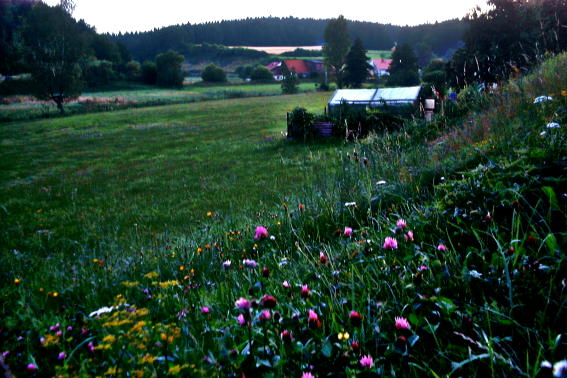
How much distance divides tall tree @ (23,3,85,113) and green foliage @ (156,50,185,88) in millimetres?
31452

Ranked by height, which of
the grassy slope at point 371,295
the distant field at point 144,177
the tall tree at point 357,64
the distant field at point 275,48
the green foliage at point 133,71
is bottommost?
the distant field at point 144,177

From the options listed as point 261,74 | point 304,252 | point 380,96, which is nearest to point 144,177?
point 304,252

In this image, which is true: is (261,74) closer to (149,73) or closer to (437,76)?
(149,73)

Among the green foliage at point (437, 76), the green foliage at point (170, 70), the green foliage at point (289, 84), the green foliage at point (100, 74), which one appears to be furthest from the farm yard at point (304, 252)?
the green foliage at point (170, 70)

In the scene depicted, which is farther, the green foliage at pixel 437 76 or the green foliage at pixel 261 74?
the green foliage at pixel 261 74

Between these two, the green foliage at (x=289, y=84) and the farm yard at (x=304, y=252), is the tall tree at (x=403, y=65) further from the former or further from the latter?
the farm yard at (x=304, y=252)

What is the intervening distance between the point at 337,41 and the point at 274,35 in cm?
9592

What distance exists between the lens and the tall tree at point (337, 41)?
65.5m

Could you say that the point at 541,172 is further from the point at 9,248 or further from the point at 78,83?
the point at 78,83

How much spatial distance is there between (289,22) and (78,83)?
444ft

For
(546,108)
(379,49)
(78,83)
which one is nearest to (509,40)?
(546,108)

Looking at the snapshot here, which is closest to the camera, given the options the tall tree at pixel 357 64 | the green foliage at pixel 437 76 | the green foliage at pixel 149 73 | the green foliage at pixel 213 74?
the green foliage at pixel 437 76

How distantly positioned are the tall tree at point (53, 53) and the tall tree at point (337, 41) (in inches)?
1618

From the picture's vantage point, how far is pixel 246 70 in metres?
96.2
